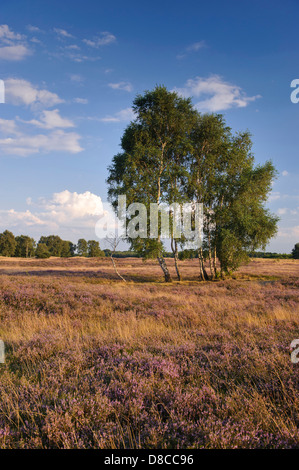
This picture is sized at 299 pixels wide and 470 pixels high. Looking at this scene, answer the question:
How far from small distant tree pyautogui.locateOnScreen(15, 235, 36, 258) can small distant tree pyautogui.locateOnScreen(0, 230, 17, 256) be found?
4009 millimetres

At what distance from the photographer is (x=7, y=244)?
96500mm

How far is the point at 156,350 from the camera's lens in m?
5.46

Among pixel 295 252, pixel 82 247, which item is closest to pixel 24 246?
pixel 82 247

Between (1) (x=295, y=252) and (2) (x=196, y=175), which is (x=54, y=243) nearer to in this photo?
(1) (x=295, y=252)

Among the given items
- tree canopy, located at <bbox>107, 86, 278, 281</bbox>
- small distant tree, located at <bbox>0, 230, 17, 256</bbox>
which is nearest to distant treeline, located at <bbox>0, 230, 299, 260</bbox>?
small distant tree, located at <bbox>0, 230, 17, 256</bbox>

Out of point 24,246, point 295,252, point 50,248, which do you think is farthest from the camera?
point 50,248

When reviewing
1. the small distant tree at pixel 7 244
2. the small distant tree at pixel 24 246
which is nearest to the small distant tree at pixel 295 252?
the small distant tree at pixel 24 246

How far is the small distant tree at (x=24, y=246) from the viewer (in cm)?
10281

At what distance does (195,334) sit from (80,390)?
3.88m

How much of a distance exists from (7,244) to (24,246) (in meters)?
7.81

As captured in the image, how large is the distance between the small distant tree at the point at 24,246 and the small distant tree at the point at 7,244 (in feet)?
13.2

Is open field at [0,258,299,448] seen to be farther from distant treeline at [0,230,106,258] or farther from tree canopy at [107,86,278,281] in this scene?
distant treeline at [0,230,106,258]

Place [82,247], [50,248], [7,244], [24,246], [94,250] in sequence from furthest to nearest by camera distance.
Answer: [82,247] < [50,248] < [94,250] < [24,246] < [7,244]
